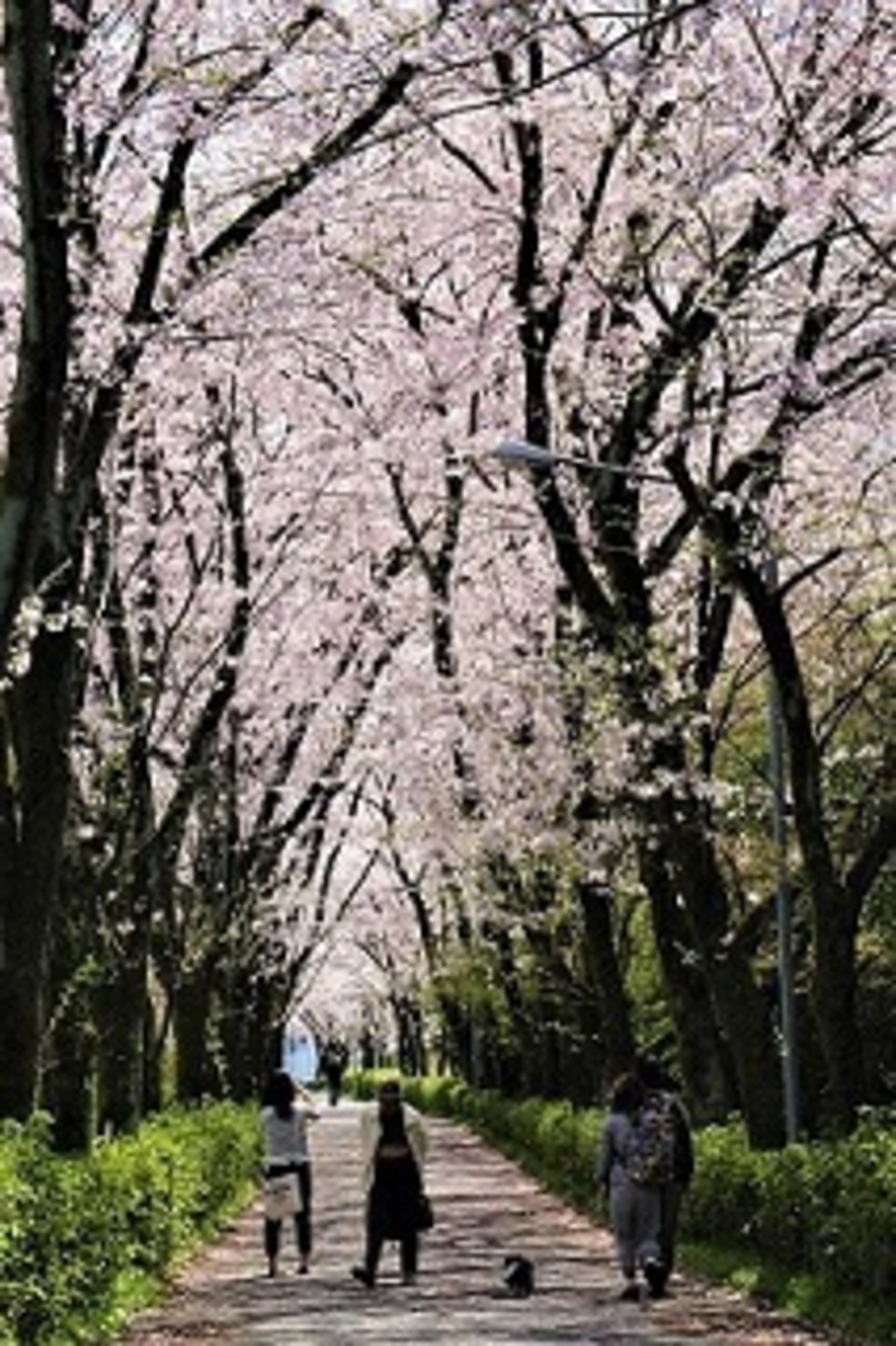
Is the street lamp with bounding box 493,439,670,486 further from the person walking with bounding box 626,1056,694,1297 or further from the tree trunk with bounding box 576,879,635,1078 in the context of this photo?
the tree trunk with bounding box 576,879,635,1078

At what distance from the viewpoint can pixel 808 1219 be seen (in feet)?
51.4

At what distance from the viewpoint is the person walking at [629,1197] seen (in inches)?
679

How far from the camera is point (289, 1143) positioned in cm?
2116

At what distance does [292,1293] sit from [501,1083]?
35.6m

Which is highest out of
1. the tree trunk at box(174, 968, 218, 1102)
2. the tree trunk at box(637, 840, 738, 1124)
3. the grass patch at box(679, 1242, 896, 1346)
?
the tree trunk at box(174, 968, 218, 1102)

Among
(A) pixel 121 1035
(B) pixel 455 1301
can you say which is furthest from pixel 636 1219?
(A) pixel 121 1035

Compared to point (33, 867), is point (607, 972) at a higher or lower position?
higher

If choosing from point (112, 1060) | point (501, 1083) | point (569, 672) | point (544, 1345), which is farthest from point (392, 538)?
point (501, 1083)

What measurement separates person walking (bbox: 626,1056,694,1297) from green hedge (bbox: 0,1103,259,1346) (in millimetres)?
3590

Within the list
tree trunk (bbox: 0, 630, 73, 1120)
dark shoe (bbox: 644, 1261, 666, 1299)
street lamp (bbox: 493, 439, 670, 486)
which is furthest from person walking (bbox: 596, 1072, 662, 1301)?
tree trunk (bbox: 0, 630, 73, 1120)

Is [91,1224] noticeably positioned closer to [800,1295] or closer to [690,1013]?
[800,1295]

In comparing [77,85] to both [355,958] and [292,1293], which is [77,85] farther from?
[355,958]

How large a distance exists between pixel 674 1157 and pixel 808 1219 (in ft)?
6.76

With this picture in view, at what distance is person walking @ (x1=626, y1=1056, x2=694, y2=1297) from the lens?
57.3ft
